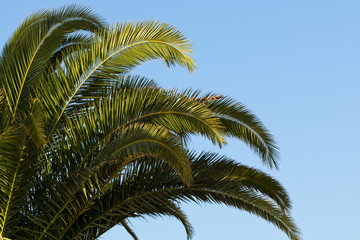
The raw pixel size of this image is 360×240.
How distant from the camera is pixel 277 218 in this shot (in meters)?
11.3

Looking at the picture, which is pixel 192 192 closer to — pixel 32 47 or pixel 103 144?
pixel 103 144

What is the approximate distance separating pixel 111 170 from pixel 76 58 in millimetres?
1936

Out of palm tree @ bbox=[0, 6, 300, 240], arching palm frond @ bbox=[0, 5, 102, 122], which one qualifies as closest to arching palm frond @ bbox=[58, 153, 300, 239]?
palm tree @ bbox=[0, 6, 300, 240]

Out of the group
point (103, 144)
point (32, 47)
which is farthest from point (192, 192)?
point (32, 47)

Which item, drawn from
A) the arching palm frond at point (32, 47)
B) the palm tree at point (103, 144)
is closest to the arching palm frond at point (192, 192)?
the palm tree at point (103, 144)

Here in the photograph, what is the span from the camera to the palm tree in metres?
9.58

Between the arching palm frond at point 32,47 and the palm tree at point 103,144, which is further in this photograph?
the arching palm frond at point 32,47

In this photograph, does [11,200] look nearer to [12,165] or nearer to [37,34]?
[12,165]

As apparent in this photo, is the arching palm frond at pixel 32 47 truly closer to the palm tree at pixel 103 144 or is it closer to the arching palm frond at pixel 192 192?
the palm tree at pixel 103 144

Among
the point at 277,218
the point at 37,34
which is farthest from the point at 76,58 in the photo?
the point at 277,218

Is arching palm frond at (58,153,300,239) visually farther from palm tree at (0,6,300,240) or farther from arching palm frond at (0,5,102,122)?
arching palm frond at (0,5,102,122)

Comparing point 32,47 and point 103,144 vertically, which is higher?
point 32,47

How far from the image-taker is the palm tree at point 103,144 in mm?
9578

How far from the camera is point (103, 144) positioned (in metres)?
10.1
